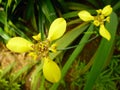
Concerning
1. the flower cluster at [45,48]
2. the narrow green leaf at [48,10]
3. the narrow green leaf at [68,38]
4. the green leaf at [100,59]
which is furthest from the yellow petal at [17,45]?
the narrow green leaf at [48,10]

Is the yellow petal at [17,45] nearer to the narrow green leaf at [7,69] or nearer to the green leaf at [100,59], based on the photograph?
the green leaf at [100,59]

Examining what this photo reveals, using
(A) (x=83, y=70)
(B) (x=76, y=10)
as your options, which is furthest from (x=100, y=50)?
(B) (x=76, y=10)

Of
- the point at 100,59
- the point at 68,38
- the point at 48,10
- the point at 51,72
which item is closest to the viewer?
the point at 51,72

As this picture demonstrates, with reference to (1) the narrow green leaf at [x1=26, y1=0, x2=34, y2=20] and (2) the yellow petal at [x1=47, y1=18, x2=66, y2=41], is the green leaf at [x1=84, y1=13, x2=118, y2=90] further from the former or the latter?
(1) the narrow green leaf at [x1=26, y1=0, x2=34, y2=20]

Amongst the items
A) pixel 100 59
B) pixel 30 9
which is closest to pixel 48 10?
pixel 30 9

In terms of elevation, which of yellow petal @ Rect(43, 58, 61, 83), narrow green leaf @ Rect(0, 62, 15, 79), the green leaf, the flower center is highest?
the flower center

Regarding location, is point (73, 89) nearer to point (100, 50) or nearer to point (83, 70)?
point (83, 70)

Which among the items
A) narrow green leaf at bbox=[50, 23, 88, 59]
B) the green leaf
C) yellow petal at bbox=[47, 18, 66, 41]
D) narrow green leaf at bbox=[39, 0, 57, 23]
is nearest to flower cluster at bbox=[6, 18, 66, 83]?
yellow petal at bbox=[47, 18, 66, 41]

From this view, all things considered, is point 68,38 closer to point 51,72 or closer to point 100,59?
point 100,59

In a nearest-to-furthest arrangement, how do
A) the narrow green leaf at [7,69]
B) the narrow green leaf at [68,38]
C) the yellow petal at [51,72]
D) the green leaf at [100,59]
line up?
1. the yellow petal at [51,72]
2. the green leaf at [100,59]
3. the narrow green leaf at [68,38]
4. the narrow green leaf at [7,69]
